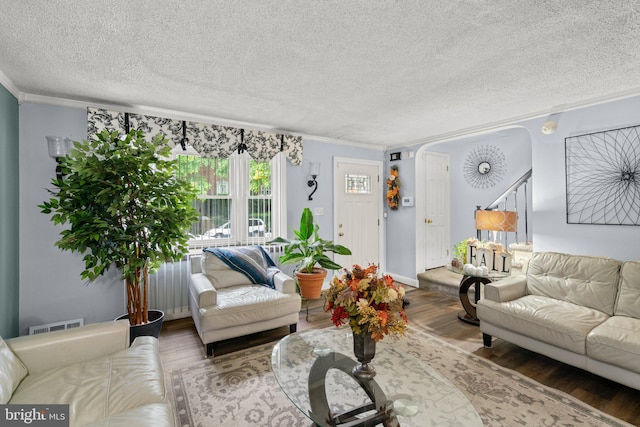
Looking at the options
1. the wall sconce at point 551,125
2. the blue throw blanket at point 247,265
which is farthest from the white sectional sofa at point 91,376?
the wall sconce at point 551,125

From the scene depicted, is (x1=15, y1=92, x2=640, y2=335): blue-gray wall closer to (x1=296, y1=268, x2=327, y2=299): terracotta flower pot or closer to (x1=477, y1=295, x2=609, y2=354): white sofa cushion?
(x1=477, y1=295, x2=609, y2=354): white sofa cushion

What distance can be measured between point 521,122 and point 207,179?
3897mm

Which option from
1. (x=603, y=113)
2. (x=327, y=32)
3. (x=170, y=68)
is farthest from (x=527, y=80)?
(x=170, y=68)

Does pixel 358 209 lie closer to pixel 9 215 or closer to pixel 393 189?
pixel 393 189

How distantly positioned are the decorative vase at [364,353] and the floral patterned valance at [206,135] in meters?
2.85

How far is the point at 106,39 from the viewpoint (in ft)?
6.16

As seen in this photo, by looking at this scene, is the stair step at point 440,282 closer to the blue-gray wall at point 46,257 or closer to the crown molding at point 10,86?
the blue-gray wall at point 46,257

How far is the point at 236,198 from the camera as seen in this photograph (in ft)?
13.0

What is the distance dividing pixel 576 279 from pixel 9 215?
5.05m

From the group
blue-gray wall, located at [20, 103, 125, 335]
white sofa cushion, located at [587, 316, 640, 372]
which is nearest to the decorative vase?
white sofa cushion, located at [587, 316, 640, 372]

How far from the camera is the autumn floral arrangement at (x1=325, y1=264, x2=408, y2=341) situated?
159cm

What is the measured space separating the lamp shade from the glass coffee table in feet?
7.06

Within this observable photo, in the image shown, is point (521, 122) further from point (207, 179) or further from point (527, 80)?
point (207, 179)

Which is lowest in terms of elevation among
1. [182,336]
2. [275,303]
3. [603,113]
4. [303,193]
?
[182,336]
